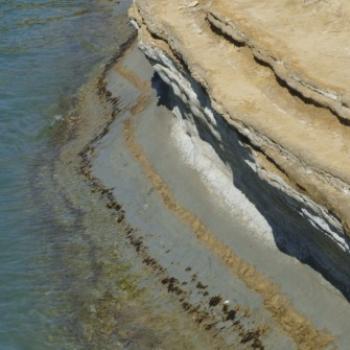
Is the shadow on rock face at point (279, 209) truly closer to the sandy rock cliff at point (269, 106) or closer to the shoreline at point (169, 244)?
the sandy rock cliff at point (269, 106)

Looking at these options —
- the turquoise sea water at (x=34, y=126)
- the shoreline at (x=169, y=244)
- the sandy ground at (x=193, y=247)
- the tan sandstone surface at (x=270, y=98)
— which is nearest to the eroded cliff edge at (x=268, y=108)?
the tan sandstone surface at (x=270, y=98)

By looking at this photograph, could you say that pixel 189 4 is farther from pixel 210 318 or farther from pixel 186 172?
pixel 210 318

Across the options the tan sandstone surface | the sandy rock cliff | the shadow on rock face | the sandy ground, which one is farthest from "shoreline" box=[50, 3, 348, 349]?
the tan sandstone surface

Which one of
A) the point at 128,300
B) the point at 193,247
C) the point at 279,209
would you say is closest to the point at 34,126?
the point at 193,247

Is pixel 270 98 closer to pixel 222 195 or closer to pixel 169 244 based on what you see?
pixel 222 195

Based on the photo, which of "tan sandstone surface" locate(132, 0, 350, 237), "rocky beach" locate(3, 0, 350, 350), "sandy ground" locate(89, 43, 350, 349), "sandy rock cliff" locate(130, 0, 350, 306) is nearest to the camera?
"tan sandstone surface" locate(132, 0, 350, 237)

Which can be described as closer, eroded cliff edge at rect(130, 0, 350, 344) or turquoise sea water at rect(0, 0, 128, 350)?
eroded cliff edge at rect(130, 0, 350, 344)

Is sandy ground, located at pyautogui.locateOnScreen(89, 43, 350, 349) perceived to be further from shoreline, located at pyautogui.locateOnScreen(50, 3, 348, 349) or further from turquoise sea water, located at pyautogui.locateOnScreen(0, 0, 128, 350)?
turquoise sea water, located at pyautogui.locateOnScreen(0, 0, 128, 350)
